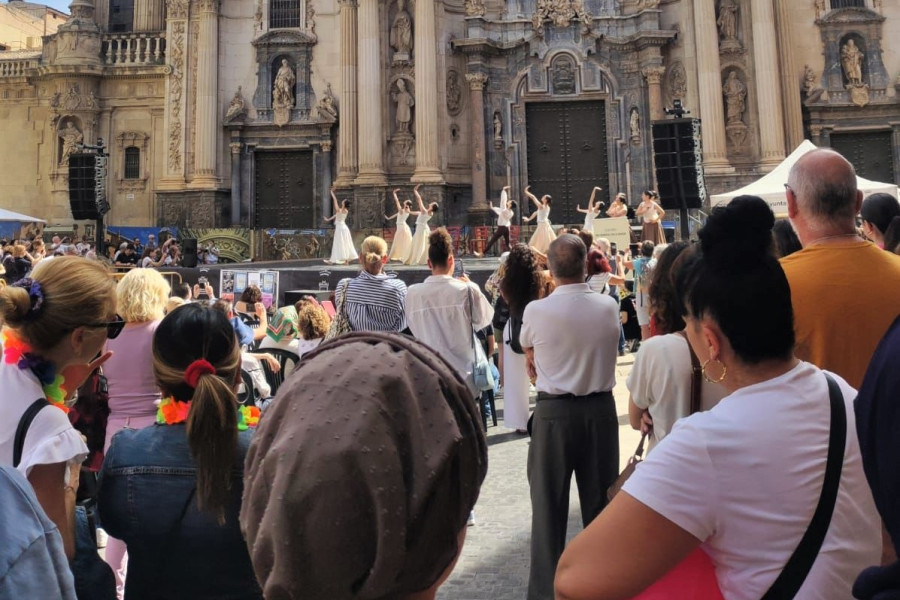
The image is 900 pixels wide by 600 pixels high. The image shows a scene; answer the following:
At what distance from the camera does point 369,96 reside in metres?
24.7

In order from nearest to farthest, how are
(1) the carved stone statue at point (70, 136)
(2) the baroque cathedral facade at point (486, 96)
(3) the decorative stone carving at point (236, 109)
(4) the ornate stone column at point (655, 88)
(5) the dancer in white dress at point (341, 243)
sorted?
(5) the dancer in white dress at point (341, 243)
(2) the baroque cathedral facade at point (486, 96)
(4) the ornate stone column at point (655, 88)
(3) the decorative stone carving at point (236, 109)
(1) the carved stone statue at point (70, 136)

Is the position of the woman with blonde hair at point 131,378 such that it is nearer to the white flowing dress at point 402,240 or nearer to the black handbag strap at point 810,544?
the black handbag strap at point 810,544

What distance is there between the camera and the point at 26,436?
2.46 metres

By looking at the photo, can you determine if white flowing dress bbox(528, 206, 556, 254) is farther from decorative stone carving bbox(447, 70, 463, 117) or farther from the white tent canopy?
decorative stone carving bbox(447, 70, 463, 117)

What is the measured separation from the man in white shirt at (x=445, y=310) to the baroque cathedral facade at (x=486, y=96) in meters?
17.9

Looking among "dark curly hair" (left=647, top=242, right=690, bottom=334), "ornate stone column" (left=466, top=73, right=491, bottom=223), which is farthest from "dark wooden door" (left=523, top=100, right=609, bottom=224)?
"dark curly hair" (left=647, top=242, right=690, bottom=334)

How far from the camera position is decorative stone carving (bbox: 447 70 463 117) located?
84.4 feet

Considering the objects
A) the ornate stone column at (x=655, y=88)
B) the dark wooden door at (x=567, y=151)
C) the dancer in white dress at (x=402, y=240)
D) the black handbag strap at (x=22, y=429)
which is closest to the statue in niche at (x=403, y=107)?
the dark wooden door at (x=567, y=151)

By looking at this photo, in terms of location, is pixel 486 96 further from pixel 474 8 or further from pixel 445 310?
pixel 445 310

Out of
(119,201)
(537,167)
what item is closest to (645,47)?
(537,167)

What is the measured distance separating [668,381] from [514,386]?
160 inches

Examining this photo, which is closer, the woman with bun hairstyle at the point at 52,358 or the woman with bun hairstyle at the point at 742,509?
the woman with bun hairstyle at the point at 742,509

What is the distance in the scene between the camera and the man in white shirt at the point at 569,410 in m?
4.41

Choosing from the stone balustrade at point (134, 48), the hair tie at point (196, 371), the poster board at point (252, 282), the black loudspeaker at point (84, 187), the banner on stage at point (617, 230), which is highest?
the stone balustrade at point (134, 48)
